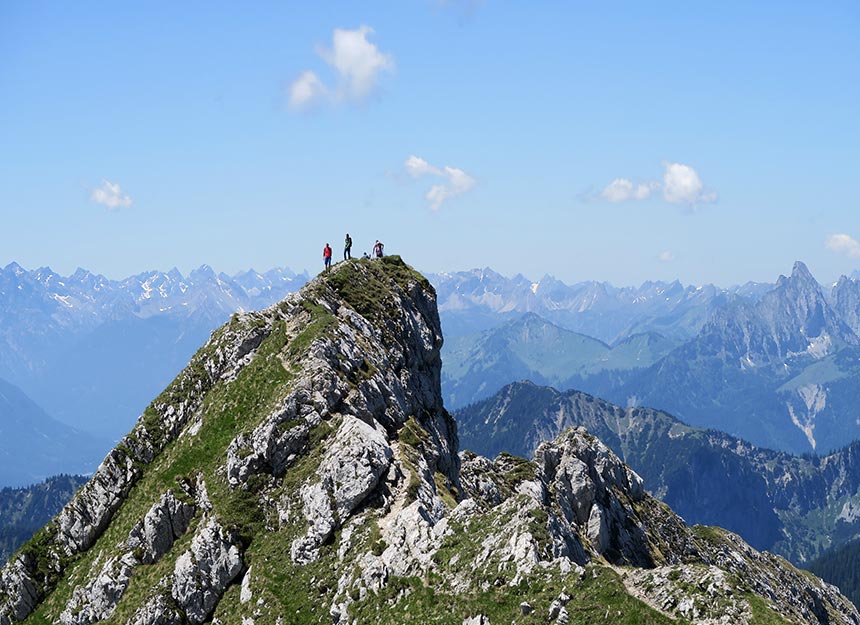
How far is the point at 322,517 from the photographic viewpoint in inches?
2130

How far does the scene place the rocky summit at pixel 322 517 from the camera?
140ft

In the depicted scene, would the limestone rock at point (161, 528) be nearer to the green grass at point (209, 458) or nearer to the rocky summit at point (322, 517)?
the rocky summit at point (322, 517)

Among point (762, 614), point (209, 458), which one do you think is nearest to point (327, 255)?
point (209, 458)

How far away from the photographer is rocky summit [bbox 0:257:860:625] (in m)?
42.8

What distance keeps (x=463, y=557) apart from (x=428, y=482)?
15082mm

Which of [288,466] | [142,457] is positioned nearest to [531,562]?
[288,466]

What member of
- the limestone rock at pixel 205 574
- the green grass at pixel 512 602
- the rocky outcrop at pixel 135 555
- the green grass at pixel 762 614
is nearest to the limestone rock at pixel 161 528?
the rocky outcrop at pixel 135 555

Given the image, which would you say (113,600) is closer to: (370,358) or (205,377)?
(205,377)

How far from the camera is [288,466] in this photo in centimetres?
5981

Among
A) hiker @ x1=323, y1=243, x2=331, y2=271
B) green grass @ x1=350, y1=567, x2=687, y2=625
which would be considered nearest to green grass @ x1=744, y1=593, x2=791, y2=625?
green grass @ x1=350, y1=567, x2=687, y2=625

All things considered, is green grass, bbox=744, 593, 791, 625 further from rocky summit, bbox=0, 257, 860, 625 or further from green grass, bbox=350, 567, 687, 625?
green grass, bbox=350, 567, 687, 625

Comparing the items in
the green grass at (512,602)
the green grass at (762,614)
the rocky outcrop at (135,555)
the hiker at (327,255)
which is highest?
the hiker at (327,255)

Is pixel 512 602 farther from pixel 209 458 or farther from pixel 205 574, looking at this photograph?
pixel 209 458

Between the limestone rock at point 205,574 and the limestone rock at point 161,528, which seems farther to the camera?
the limestone rock at point 161,528
